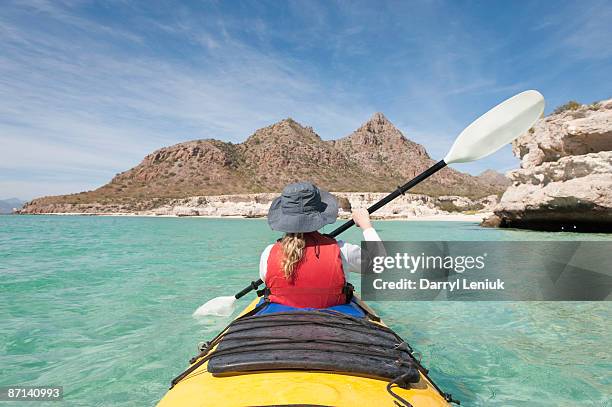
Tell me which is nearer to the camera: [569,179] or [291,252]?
[291,252]

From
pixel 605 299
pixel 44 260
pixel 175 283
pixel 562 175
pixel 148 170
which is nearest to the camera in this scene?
pixel 605 299

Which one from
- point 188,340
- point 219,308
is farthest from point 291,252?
point 219,308

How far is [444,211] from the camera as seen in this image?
208ft

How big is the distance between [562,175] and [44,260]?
26605 millimetres

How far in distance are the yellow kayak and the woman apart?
30 cm

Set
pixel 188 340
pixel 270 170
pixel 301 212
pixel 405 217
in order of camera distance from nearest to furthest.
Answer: pixel 301 212
pixel 188 340
pixel 405 217
pixel 270 170

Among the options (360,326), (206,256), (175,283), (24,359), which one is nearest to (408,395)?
(360,326)

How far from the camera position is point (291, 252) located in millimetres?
2734

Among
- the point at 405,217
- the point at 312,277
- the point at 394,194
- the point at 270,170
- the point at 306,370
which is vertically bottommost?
the point at 405,217

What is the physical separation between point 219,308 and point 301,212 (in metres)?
4.17

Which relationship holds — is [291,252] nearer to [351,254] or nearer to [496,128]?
[351,254]

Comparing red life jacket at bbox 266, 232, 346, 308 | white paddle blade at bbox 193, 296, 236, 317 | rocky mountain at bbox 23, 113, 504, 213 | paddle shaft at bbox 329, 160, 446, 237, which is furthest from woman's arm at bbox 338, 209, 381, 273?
rocky mountain at bbox 23, 113, 504, 213

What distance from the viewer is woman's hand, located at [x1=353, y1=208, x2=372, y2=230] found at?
10.5 feet

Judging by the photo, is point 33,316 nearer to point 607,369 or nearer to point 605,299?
point 607,369
